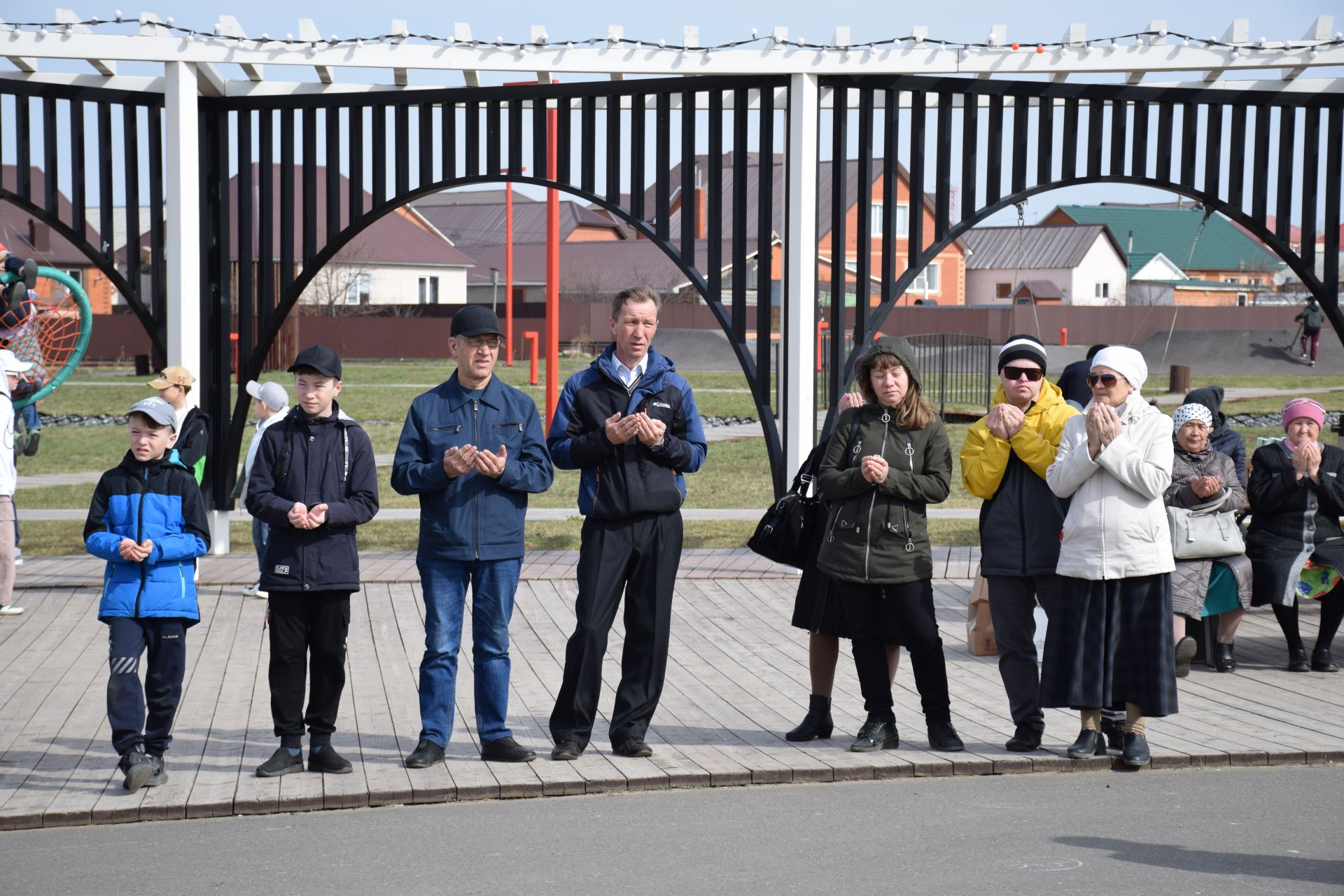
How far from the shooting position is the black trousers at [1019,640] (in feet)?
20.2

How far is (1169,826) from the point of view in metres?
5.13

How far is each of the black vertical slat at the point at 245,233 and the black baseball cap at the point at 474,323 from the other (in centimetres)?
554

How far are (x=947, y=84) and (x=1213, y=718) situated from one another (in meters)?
5.30

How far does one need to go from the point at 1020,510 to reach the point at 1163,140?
18.0 ft

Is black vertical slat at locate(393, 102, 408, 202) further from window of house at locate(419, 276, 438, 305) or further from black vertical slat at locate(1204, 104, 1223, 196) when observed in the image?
window of house at locate(419, 276, 438, 305)

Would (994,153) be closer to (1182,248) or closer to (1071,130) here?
(1071,130)

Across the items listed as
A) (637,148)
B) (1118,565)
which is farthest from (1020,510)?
(637,148)

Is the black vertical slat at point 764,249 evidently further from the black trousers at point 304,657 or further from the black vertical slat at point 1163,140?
the black trousers at point 304,657

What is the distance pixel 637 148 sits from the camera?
34.8ft

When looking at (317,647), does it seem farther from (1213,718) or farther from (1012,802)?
(1213,718)

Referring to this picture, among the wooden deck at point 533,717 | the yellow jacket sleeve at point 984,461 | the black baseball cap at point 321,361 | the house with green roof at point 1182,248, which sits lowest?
the wooden deck at point 533,717

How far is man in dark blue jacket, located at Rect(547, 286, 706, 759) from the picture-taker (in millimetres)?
5984

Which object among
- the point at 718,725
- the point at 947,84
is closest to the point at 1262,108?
the point at 947,84

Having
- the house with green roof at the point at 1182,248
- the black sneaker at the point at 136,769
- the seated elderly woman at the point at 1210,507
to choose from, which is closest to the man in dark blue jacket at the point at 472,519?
the black sneaker at the point at 136,769
